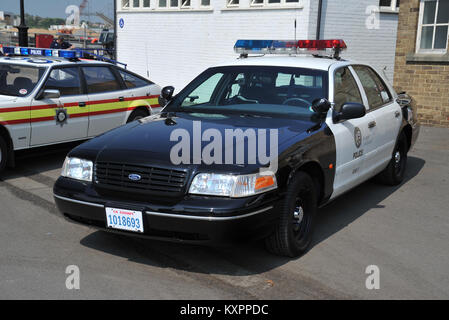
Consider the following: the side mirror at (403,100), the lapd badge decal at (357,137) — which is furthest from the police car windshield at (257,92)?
the side mirror at (403,100)

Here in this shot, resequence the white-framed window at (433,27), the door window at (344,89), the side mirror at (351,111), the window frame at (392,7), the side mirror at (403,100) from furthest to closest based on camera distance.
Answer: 1. the window frame at (392,7)
2. the white-framed window at (433,27)
3. the side mirror at (403,100)
4. the door window at (344,89)
5. the side mirror at (351,111)

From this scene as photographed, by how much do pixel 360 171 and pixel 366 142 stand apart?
0.99ft

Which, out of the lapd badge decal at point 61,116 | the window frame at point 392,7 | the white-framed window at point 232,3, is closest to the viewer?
the lapd badge decal at point 61,116

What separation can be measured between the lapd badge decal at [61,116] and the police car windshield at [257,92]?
2554 mm

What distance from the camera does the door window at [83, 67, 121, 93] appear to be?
8031mm

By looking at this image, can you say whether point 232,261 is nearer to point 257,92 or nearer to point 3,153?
point 257,92

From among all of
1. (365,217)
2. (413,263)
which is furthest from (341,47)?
(413,263)

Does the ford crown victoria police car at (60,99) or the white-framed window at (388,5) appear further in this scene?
the white-framed window at (388,5)

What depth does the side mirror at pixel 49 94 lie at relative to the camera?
7133 mm

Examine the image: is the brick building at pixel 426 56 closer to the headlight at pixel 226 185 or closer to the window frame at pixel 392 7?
the window frame at pixel 392 7

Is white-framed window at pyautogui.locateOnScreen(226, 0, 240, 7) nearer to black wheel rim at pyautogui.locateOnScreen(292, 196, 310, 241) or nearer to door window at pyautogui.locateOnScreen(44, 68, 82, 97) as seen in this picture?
door window at pyautogui.locateOnScreen(44, 68, 82, 97)

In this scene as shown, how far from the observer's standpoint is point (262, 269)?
165 inches

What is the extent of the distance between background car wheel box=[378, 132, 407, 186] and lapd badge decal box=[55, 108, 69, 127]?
431cm

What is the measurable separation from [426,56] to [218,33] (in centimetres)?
613
